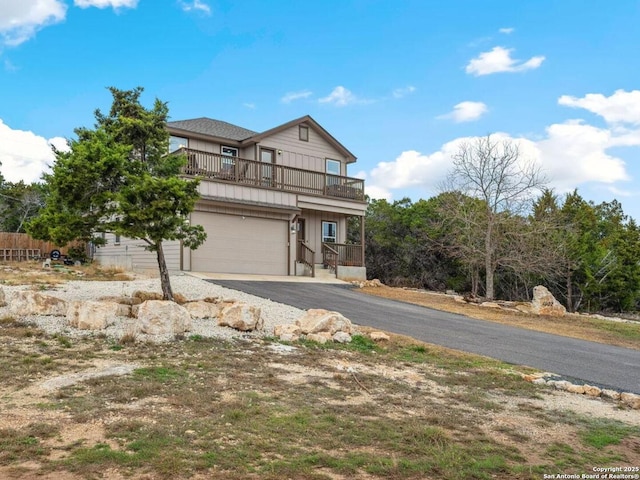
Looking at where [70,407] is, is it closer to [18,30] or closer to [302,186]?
[18,30]

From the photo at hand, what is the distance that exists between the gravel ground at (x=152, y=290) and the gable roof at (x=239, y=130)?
7.68 m

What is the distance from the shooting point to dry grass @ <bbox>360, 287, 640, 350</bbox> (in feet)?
42.0

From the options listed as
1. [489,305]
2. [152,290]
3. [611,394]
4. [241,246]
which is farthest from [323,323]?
[241,246]

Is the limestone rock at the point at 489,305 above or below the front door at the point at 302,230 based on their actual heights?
below

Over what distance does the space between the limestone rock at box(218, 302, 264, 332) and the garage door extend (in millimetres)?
9500

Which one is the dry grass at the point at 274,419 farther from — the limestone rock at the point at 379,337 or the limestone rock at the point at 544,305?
the limestone rock at the point at 544,305

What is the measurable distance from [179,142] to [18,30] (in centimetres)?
656

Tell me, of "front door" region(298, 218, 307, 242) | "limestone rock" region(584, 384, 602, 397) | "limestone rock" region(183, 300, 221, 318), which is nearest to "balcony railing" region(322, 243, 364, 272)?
"front door" region(298, 218, 307, 242)

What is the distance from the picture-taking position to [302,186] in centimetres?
2244

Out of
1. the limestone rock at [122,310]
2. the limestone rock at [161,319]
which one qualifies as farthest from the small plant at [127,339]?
the limestone rock at [122,310]

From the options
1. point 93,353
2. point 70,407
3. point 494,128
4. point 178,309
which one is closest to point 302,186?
point 494,128

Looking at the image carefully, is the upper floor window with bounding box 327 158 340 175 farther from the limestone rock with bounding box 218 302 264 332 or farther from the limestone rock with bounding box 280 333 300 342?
the limestone rock with bounding box 280 333 300 342

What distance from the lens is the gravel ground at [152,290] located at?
8422 mm

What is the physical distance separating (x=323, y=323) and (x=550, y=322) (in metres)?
8.52
